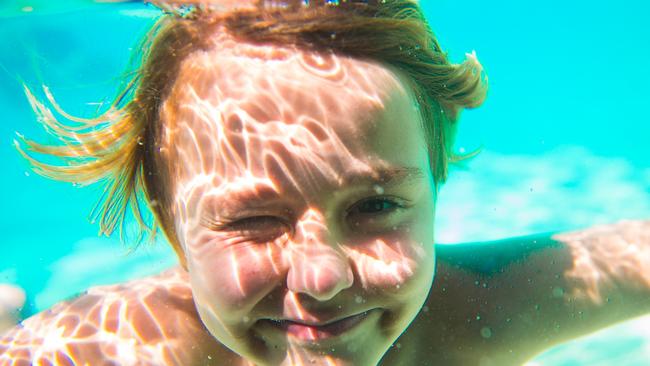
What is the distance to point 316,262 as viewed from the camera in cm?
183

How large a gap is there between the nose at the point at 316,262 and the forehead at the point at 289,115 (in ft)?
0.77

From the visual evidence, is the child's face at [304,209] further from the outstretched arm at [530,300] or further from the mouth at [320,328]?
the outstretched arm at [530,300]

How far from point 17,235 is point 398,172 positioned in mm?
11733

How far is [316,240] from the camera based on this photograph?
1.87 meters

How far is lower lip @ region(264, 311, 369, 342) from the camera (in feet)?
6.51

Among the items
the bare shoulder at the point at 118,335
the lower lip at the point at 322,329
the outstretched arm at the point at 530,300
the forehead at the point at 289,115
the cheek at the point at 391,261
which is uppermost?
the forehead at the point at 289,115

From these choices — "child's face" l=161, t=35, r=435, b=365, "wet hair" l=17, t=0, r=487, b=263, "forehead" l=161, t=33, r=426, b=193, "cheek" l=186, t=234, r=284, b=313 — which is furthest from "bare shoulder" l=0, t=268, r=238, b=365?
"forehead" l=161, t=33, r=426, b=193

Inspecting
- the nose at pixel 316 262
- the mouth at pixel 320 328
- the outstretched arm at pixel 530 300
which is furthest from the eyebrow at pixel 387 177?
the outstretched arm at pixel 530 300

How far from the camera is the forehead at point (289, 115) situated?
1.96m

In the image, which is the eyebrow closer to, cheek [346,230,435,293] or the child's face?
the child's face

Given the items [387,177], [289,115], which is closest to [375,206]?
[387,177]

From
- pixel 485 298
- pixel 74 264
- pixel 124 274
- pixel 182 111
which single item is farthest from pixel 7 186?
pixel 485 298

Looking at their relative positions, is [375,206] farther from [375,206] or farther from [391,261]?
[391,261]

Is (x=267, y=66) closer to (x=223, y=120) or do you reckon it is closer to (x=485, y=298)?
(x=223, y=120)
